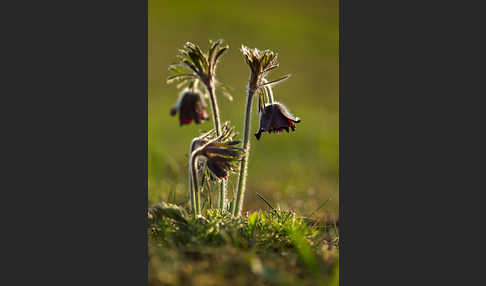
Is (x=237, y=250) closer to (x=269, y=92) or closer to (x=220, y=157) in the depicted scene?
(x=220, y=157)

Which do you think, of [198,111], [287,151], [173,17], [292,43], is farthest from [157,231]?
[292,43]

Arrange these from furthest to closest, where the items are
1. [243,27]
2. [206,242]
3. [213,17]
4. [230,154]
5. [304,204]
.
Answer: [243,27]
[213,17]
[304,204]
[230,154]
[206,242]

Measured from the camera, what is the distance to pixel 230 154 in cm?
291

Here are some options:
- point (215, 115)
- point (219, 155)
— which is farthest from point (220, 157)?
point (215, 115)

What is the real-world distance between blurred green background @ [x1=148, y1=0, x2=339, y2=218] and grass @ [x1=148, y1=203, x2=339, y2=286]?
647mm

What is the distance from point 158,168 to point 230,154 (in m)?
3.23

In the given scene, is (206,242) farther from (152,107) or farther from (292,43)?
(292,43)

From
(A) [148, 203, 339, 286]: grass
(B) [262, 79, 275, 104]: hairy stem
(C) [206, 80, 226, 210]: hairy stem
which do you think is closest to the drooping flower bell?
(C) [206, 80, 226, 210]: hairy stem

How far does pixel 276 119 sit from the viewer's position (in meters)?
3.11

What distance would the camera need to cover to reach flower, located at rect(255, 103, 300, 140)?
121 inches

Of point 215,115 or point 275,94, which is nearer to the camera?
point 215,115

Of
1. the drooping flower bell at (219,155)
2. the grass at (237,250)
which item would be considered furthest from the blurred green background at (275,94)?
the grass at (237,250)

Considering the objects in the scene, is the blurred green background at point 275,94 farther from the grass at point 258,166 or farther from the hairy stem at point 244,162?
the hairy stem at point 244,162

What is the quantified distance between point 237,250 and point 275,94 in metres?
1.42
